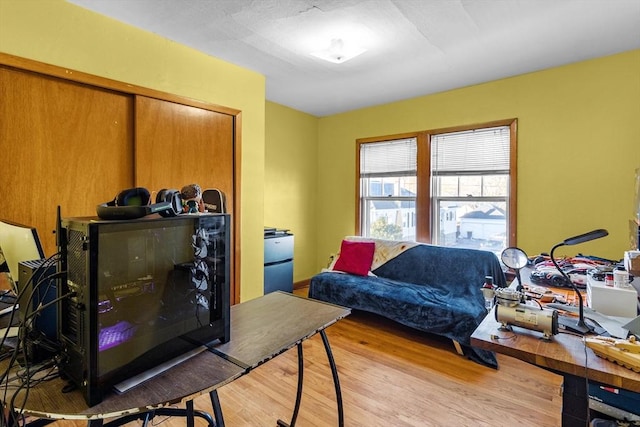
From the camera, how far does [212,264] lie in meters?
1.04

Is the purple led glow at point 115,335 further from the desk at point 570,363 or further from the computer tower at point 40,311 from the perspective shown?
the desk at point 570,363

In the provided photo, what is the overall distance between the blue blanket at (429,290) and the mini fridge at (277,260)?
52cm

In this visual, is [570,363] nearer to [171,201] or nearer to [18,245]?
[171,201]

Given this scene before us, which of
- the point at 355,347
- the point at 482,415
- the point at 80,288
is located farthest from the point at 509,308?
the point at 355,347

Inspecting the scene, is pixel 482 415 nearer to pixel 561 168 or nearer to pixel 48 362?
pixel 48 362

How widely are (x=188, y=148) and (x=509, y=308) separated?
2.53 m

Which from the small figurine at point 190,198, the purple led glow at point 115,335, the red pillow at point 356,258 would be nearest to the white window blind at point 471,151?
the red pillow at point 356,258

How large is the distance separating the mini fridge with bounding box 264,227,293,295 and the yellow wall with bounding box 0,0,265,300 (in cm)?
Result: 41

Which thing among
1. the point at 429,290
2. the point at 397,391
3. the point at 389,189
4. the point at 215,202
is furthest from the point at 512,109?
the point at 215,202

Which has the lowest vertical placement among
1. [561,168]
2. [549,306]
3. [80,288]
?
[549,306]

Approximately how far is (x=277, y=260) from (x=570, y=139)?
3.28 metres

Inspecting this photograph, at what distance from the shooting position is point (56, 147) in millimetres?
2027

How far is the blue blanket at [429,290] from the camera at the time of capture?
2.61 metres

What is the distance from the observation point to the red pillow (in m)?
3.67
